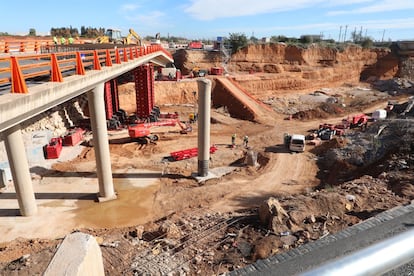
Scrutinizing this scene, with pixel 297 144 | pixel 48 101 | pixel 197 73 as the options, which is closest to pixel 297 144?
pixel 297 144

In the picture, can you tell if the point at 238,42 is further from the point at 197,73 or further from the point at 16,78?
the point at 16,78

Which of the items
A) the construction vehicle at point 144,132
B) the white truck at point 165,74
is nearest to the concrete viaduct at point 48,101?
the construction vehicle at point 144,132

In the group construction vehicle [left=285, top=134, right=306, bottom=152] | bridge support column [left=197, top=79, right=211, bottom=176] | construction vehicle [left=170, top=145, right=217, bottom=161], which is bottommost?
construction vehicle [left=170, top=145, right=217, bottom=161]

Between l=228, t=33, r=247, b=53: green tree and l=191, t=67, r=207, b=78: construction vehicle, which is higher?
l=228, t=33, r=247, b=53: green tree

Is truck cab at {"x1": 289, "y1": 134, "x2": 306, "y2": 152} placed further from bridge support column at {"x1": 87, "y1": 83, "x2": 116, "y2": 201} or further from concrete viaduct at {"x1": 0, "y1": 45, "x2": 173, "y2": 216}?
bridge support column at {"x1": 87, "y1": 83, "x2": 116, "y2": 201}

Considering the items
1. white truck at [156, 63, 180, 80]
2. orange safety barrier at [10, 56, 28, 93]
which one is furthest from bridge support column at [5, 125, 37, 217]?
white truck at [156, 63, 180, 80]

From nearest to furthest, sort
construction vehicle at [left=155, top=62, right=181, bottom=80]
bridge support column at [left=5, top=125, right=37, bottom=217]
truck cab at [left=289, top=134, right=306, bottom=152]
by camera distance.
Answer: bridge support column at [left=5, top=125, right=37, bottom=217] < truck cab at [left=289, top=134, right=306, bottom=152] < construction vehicle at [left=155, top=62, right=181, bottom=80]

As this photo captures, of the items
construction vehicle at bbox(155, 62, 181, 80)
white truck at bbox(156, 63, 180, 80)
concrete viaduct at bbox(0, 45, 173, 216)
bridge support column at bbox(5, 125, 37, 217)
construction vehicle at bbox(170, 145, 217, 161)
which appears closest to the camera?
concrete viaduct at bbox(0, 45, 173, 216)

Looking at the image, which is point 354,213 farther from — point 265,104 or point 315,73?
point 315,73

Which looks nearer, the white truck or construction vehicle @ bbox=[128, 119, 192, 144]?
construction vehicle @ bbox=[128, 119, 192, 144]

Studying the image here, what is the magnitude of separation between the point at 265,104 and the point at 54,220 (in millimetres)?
32297

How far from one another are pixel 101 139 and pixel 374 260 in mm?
17903

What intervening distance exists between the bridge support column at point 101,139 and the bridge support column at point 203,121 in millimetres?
6367

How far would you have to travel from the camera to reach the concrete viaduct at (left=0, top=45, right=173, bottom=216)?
899 cm
